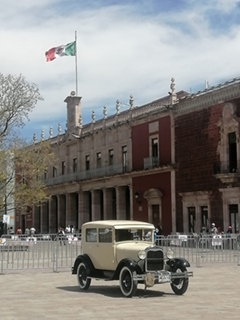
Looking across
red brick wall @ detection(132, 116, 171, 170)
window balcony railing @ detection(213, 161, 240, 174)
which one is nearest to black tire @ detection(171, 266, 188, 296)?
window balcony railing @ detection(213, 161, 240, 174)

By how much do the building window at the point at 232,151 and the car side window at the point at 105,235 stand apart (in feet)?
64.8

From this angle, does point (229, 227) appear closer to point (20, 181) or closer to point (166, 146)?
point (166, 146)

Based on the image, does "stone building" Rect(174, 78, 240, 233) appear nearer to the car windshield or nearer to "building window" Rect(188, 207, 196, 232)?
"building window" Rect(188, 207, 196, 232)

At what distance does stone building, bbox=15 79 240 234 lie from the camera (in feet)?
109

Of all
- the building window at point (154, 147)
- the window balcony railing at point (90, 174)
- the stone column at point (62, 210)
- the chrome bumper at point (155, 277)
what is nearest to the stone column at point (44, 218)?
the window balcony railing at point (90, 174)

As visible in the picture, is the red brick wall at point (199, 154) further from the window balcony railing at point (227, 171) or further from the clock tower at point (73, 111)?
the clock tower at point (73, 111)

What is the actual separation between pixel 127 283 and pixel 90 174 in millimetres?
35389

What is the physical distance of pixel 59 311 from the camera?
10648 millimetres

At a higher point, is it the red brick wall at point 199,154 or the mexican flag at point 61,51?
the mexican flag at point 61,51

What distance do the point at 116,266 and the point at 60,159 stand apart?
41.2 meters

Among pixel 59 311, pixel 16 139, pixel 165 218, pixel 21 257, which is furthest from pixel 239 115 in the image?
pixel 59 311

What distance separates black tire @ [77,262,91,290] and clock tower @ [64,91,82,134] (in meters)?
38.2

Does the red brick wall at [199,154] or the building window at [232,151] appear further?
the red brick wall at [199,154]

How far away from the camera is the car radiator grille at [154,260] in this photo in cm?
1266
